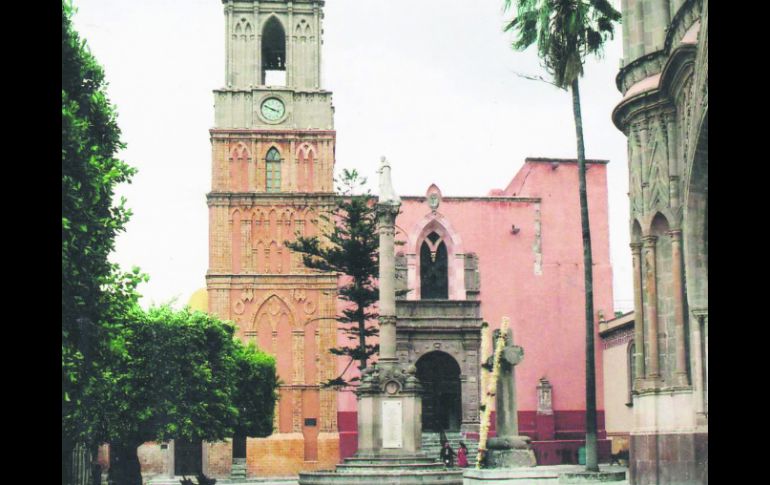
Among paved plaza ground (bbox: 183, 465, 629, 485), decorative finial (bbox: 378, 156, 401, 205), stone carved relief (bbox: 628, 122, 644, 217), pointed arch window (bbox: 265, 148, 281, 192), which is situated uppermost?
pointed arch window (bbox: 265, 148, 281, 192)

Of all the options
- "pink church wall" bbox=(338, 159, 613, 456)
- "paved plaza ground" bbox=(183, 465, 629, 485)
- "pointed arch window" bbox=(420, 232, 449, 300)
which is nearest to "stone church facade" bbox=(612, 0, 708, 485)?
"paved plaza ground" bbox=(183, 465, 629, 485)

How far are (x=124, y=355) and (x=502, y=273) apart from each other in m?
28.0

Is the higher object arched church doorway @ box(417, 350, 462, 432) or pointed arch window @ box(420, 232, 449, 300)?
pointed arch window @ box(420, 232, 449, 300)

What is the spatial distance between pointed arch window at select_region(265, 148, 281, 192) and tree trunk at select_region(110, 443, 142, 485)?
19.3 meters

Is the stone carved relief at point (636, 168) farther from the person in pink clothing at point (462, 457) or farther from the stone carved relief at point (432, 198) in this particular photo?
the stone carved relief at point (432, 198)

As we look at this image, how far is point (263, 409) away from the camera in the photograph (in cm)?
3822

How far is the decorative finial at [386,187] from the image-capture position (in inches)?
1113

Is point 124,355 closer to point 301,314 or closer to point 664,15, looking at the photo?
point 664,15

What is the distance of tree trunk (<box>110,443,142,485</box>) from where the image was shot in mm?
25203

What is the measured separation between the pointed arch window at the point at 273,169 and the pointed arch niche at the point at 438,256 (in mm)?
5715

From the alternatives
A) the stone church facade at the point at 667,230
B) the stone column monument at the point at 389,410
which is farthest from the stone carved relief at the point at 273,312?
the stone church facade at the point at 667,230

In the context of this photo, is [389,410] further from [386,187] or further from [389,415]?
[386,187]

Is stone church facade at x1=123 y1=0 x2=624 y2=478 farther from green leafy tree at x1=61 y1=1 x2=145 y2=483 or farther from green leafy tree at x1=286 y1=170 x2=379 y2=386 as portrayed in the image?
green leafy tree at x1=61 y1=1 x2=145 y2=483

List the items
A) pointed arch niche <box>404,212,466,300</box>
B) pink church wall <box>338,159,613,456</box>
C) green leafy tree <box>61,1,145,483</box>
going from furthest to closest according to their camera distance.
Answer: pointed arch niche <box>404,212,466,300</box>
pink church wall <box>338,159,613,456</box>
green leafy tree <box>61,1,145,483</box>
